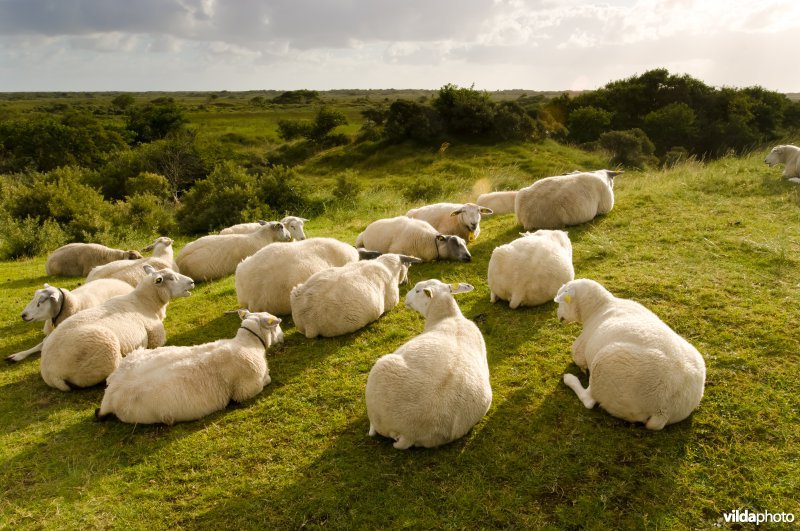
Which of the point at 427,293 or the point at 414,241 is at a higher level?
the point at 427,293

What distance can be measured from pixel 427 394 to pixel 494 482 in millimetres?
912

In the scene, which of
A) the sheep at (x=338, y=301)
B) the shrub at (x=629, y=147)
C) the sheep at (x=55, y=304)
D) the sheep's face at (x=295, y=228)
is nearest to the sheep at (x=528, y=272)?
the sheep at (x=338, y=301)

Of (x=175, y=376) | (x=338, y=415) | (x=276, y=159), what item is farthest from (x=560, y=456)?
(x=276, y=159)

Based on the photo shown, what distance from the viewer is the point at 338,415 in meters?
5.59

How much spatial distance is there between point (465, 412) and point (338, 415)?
4.81ft

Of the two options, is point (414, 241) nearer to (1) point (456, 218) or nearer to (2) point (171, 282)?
(1) point (456, 218)

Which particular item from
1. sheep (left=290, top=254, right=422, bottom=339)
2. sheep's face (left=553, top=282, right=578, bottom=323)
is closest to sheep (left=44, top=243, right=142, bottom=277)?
sheep (left=290, top=254, right=422, bottom=339)

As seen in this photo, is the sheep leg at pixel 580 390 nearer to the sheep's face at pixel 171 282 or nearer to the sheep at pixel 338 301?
the sheep at pixel 338 301

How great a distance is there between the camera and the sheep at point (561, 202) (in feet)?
37.2

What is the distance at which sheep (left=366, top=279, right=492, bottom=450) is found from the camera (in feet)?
15.4

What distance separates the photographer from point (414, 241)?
10586 mm

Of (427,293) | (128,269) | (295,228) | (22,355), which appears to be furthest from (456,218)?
(22,355)

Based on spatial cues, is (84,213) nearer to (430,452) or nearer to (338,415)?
(338,415)

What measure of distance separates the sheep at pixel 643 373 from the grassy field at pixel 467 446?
18cm
